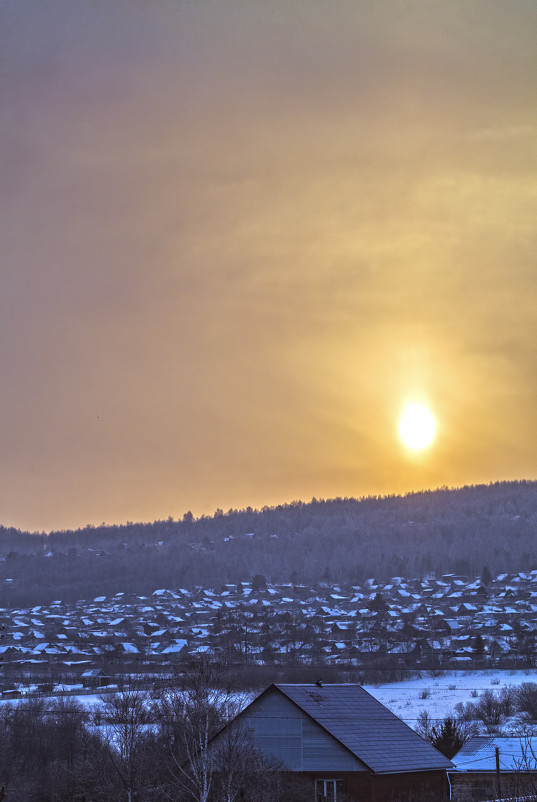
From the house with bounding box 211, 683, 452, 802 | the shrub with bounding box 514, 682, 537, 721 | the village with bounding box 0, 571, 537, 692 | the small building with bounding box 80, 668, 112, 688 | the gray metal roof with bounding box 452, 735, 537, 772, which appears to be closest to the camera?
the house with bounding box 211, 683, 452, 802

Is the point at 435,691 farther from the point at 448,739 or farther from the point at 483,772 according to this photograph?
the point at 483,772

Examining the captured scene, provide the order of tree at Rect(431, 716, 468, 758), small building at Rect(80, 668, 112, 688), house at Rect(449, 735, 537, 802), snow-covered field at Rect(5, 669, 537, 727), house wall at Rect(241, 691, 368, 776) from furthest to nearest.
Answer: small building at Rect(80, 668, 112, 688) < snow-covered field at Rect(5, 669, 537, 727) < tree at Rect(431, 716, 468, 758) < house at Rect(449, 735, 537, 802) < house wall at Rect(241, 691, 368, 776)

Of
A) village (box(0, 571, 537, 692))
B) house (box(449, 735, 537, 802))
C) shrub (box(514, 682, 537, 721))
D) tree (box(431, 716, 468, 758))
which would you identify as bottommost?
house (box(449, 735, 537, 802))

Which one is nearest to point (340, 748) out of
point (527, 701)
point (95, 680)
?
point (527, 701)

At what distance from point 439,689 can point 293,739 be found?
60556 mm

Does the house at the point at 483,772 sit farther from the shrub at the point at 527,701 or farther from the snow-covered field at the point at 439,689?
the shrub at the point at 527,701

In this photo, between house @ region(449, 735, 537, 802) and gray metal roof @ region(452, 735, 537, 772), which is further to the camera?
gray metal roof @ region(452, 735, 537, 772)

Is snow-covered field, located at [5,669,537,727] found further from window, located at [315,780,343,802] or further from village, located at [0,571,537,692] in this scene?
window, located at [315,780,343,802]

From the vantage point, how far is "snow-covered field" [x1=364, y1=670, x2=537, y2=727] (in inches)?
3396

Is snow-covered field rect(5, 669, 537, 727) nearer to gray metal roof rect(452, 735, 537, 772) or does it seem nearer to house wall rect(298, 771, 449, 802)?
gray metal roof rect(452, 735, 537, 772)

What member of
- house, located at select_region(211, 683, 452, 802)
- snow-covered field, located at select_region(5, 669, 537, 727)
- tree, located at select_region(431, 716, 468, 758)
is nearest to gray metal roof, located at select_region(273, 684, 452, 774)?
house, located at select_region(211, 683, 452, 802)

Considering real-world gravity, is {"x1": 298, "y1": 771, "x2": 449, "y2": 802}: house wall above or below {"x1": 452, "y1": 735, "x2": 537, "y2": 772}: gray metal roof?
below

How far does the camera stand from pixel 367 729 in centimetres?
4684

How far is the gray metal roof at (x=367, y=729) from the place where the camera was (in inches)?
1762
